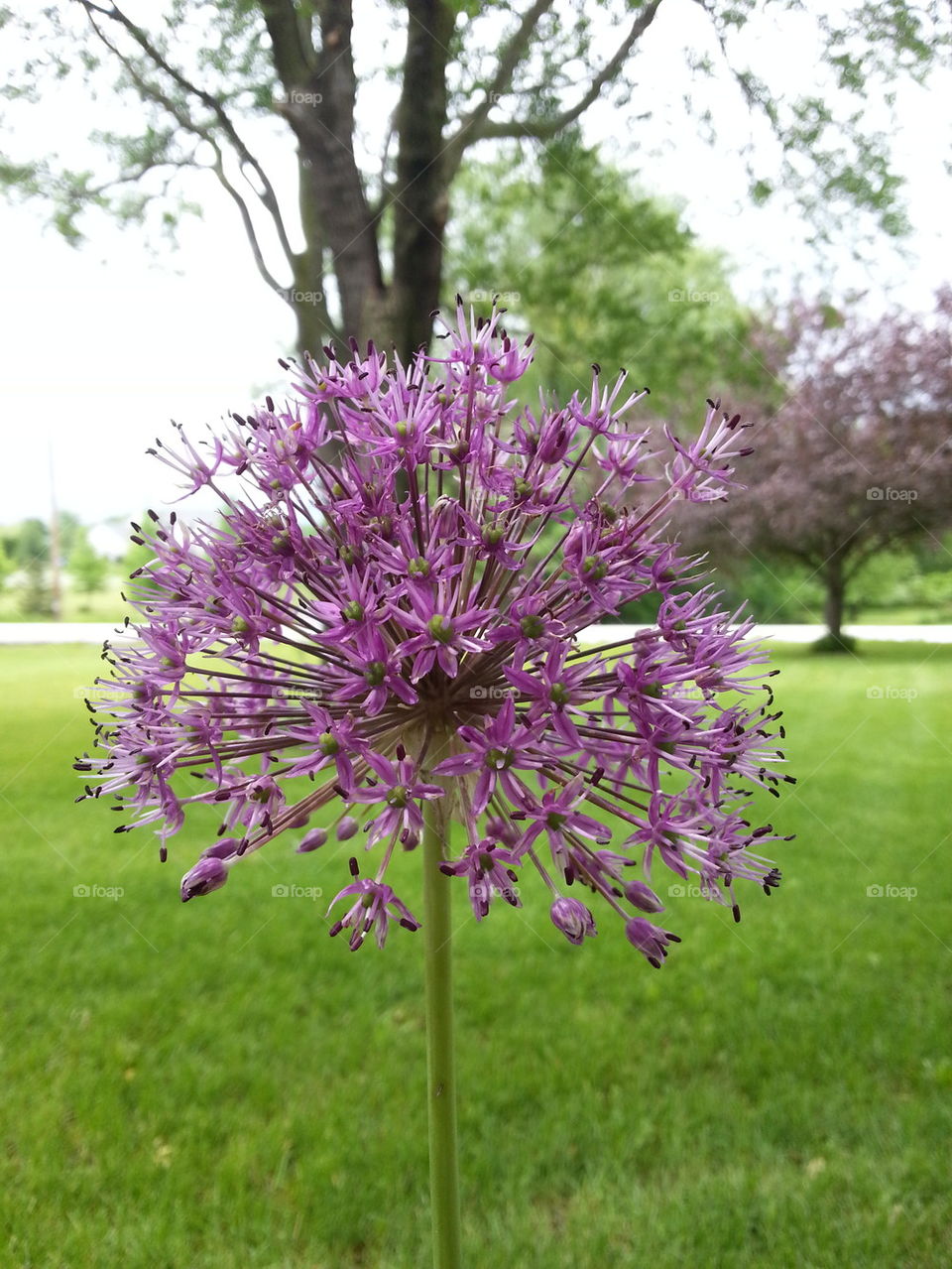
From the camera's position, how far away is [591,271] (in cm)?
607

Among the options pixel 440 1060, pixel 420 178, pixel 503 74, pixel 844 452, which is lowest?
pixel 440 1060

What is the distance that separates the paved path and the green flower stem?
43 centimetres

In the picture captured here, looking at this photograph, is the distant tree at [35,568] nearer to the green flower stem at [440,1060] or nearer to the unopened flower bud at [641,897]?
the green flower stem at [440,1060]

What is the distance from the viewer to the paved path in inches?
98.2

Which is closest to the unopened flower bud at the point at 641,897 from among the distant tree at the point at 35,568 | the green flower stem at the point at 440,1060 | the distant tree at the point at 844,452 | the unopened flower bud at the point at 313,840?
the green flower stem at the point at 440,1060

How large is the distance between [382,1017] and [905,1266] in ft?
5.22

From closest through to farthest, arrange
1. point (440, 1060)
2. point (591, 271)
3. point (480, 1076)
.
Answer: point (440, 1060) < point (480, 1076) < point (591, 271)

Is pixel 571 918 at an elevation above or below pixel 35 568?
below

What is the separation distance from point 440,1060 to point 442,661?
57cm

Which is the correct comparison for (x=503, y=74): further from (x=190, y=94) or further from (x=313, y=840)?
(x=313, y=840)

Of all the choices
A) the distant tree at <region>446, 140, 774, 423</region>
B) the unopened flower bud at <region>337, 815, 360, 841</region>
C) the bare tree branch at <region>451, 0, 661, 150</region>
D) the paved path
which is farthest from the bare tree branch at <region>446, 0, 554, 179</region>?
the unopened flower bud at <region>337, 815, 360, 841</region>

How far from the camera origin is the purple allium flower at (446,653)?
1.02 meters

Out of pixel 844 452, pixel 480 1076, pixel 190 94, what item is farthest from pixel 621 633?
pixel 844 452

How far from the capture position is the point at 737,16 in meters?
4.07
